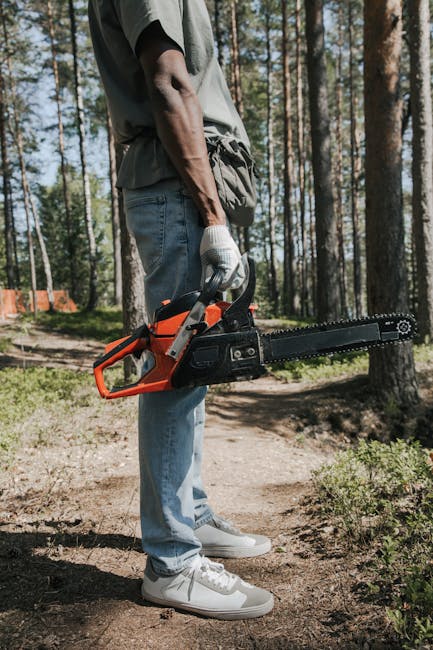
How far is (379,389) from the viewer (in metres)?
6.54

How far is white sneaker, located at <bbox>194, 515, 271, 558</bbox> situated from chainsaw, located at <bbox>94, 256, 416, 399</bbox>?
103 centimetres

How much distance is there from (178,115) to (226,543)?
1.99m

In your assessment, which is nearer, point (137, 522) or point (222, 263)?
point (222, 263)

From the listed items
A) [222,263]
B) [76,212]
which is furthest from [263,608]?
[76,212]

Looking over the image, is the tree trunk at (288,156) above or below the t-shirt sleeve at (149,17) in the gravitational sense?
above

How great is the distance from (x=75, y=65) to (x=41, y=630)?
19.2 m

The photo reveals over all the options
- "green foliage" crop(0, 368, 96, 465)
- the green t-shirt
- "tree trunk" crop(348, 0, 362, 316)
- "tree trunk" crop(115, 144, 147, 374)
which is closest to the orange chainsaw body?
the green t-shirt

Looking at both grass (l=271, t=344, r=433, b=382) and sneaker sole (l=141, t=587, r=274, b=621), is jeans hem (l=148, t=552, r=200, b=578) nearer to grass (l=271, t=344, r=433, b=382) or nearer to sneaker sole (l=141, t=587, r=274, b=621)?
sneaker sole (l=141, t=587, r=274, b=621)

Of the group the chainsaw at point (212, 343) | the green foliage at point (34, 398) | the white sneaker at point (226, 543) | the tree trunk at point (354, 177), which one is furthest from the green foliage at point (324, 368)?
the tree trunk at point (354, 177)

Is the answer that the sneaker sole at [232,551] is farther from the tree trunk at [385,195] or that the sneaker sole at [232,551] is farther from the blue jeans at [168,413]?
the tree trunk at [385,195]

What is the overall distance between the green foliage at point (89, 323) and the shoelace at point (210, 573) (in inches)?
450

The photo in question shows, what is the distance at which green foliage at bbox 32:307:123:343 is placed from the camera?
14781mm

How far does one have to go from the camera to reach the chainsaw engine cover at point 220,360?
6.44 ft

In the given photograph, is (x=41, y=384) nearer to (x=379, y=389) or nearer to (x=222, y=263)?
(x=379, y=389)
